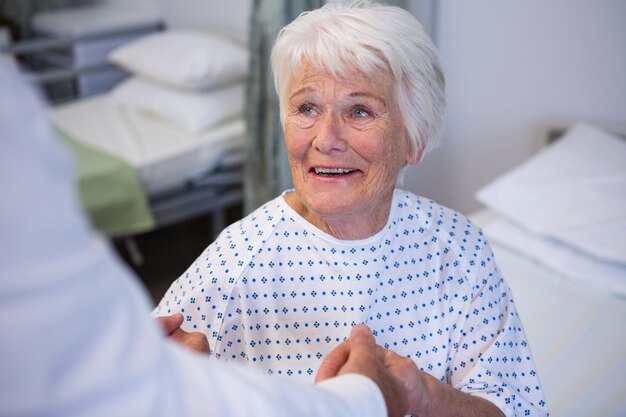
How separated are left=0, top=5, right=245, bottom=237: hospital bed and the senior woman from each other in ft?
5.53

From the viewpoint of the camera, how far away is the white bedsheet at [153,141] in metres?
3.12

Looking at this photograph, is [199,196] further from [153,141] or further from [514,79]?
[514,79]

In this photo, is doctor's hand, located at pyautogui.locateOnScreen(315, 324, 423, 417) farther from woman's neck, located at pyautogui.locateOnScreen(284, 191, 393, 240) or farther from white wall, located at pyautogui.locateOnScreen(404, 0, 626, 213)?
white wall, located at pyautogui.locateOnScreen(404, 0, 626, 213)

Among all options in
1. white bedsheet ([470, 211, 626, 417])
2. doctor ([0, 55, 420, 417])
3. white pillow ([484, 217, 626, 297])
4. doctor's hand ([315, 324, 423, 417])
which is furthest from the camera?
white pillow ([484, 217, 626, 297])

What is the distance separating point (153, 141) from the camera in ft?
10.8

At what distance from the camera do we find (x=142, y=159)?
3.10 m

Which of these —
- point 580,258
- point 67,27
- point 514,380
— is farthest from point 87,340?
point 67,27

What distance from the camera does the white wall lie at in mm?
2678

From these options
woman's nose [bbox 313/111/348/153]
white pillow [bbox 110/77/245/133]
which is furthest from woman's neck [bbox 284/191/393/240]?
white pillow [bbox 110/77/245/133]

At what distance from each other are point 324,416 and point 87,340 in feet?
0.94

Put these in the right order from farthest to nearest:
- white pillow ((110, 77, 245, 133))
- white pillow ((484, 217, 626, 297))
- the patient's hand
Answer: white pillow ((110, 77, 245, 133)) → white pillow ((484, 217, 626, 297)) → the patient's hand

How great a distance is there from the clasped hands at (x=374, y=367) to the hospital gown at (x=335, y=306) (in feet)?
0.48

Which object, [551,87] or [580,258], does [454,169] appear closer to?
[551,87]

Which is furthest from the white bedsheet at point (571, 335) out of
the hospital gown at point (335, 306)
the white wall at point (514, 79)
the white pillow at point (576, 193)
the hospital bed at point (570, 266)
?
the white wall at point (514, 79)
